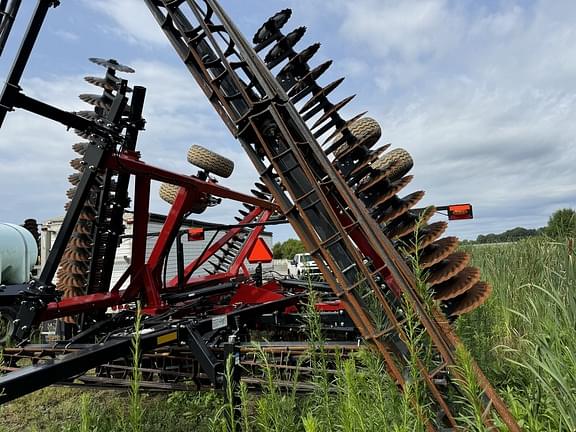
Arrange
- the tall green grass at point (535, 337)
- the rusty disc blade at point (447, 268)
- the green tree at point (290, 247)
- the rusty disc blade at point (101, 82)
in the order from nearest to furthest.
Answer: the tall green grass at point (535, 337) → the rusty disc blade at point (447, 268) → the rusty disc blade at point (101, 82) → the green tree at point (290, 247)

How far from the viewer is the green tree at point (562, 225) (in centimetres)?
324

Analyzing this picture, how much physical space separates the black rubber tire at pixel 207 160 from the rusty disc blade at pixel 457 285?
3511 millimetres

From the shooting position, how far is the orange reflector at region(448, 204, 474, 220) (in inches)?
170

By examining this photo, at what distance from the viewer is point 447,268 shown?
3084 mm

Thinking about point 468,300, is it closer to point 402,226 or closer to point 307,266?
point 402,226

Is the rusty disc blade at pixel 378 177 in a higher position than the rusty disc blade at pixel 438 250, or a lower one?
higher

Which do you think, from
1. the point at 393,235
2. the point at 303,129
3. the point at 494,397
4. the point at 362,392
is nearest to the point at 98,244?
the point at 303,129

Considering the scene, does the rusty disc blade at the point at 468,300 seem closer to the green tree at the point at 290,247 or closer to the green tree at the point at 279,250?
the green tree at the point at 290,247

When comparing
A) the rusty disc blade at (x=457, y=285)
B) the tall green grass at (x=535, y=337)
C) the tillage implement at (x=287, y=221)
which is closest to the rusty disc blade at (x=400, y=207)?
the tillage implement at (x=287, y=221)

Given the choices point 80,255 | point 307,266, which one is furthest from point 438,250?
point 80,255

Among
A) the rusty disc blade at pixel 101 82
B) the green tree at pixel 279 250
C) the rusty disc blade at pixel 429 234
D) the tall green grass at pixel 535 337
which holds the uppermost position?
the green tree at pixel 279 250

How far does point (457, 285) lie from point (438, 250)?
0.87ft

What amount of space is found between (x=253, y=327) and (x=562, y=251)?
3.22 m

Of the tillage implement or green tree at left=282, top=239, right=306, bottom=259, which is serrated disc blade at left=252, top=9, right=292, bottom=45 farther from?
green tree at left=282, top=239, right=306, bottom=259
